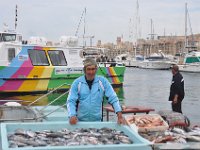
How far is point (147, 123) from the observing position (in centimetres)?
594

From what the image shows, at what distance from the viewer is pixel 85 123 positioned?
4.98m

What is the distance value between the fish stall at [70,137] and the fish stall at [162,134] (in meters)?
0.28

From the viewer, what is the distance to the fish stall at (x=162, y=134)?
14.2 feet

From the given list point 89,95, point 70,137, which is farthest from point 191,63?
point 70,137

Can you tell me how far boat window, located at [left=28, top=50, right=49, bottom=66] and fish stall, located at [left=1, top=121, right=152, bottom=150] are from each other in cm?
1299

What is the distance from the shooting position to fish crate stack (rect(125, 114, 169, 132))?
18.5ft

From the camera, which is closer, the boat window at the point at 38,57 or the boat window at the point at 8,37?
the boat window at the point at 38,57

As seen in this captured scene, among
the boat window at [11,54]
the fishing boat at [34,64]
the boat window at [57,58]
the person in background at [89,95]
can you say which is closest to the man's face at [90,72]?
the person in background at [89,95]

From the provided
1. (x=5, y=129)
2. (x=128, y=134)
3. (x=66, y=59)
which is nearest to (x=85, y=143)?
(x=128, y=134)

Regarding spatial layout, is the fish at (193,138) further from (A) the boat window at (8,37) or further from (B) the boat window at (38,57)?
(A) the boat window at (8,37)

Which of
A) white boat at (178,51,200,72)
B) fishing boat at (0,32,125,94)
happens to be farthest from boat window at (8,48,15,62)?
white boat at (178,51,200,72)

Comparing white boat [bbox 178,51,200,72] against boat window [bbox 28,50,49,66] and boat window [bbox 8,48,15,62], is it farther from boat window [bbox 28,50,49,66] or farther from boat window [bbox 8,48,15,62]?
boat window [bbox 8,48,15,62]

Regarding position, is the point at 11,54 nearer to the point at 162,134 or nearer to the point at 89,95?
the point at 89,95

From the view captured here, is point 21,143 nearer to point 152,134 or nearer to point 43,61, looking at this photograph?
point 152,134
